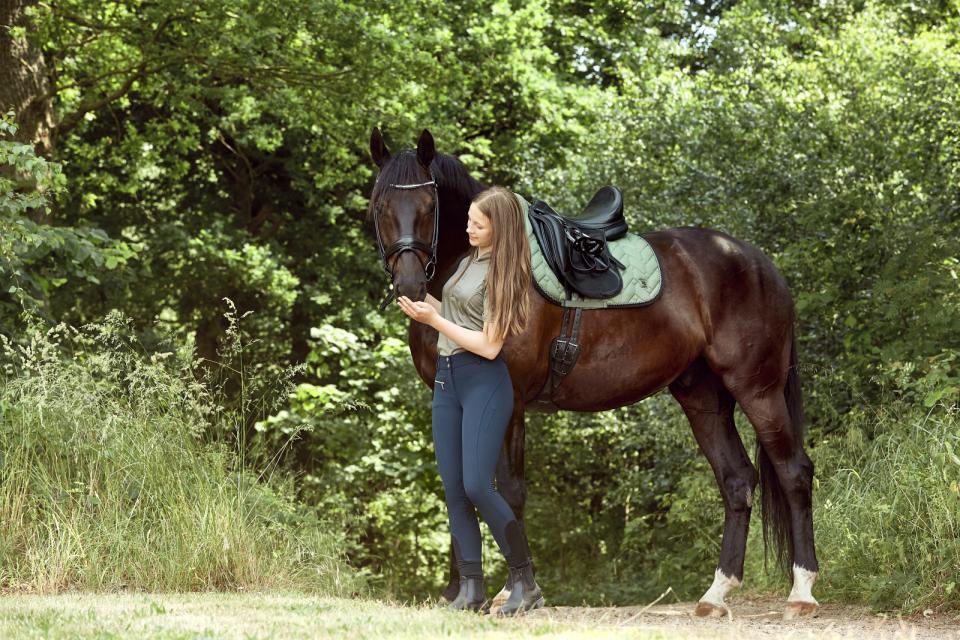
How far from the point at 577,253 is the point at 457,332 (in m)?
1.33

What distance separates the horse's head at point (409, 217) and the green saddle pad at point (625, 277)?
20.5 inches

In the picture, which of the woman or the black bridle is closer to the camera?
the woman

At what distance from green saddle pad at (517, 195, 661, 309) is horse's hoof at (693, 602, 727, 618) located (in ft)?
5.60

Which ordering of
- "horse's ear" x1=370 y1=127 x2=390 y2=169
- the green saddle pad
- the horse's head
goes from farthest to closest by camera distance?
1. the green saddle pad
2. "horse's ear" x1=370 y1=127 x2=390 y2=169
3. the horse's head

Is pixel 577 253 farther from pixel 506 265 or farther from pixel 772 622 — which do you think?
pixel 772 622

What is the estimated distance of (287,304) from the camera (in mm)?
15633

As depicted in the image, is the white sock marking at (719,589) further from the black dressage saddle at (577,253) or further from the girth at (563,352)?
the black dressage saddle at (577,253)

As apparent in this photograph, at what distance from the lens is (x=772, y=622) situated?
5984mm

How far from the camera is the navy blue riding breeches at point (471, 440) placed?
16.1 ft

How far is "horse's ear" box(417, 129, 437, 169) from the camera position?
218 inches

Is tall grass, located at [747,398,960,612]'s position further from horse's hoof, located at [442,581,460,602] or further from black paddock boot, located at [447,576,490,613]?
black paddock boot, located at [447,576,490,613]

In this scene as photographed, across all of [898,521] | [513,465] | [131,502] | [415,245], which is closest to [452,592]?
[513,465]

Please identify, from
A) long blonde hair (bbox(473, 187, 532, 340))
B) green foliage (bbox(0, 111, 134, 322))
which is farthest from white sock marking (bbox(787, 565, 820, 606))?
green foliage (bbox(0, 111, 134, 322))

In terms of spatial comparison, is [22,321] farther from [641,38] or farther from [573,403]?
[641,38]
